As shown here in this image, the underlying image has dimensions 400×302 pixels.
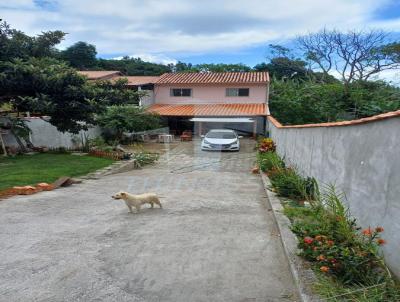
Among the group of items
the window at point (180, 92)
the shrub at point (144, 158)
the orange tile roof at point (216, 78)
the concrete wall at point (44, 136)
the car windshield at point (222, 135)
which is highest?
the orange tile roof at point (216, 78)

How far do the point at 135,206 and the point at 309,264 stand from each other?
397 centimetres

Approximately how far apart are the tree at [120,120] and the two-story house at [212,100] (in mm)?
4184

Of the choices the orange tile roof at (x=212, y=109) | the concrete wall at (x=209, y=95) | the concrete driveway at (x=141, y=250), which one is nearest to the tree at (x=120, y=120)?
the orange tile roof at (x=212, y=109)

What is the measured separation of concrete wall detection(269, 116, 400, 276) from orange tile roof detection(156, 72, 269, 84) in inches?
1016

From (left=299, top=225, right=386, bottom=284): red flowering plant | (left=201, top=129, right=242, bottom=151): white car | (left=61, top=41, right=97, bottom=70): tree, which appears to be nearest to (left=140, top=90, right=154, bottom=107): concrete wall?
(left=201, top=129, right=242, bottom=151): white car

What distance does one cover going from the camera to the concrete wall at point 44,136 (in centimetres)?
1760

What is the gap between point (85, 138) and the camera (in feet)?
67.8

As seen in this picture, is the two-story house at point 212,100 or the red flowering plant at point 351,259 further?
the two-story house at point 212,100

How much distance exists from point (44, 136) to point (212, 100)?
56.9ft

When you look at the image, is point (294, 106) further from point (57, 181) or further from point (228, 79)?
point (57, 181)

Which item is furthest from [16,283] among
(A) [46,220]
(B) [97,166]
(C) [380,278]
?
(B) [97,166]

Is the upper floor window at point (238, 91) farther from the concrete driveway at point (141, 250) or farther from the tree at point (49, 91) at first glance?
the concrete driveway at point (141, 250)

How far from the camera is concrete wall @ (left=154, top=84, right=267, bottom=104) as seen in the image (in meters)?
32.1

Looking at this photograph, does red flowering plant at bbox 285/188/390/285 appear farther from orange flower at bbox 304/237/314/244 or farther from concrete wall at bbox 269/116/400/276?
concrete wall at bbox 269/116/400/276
